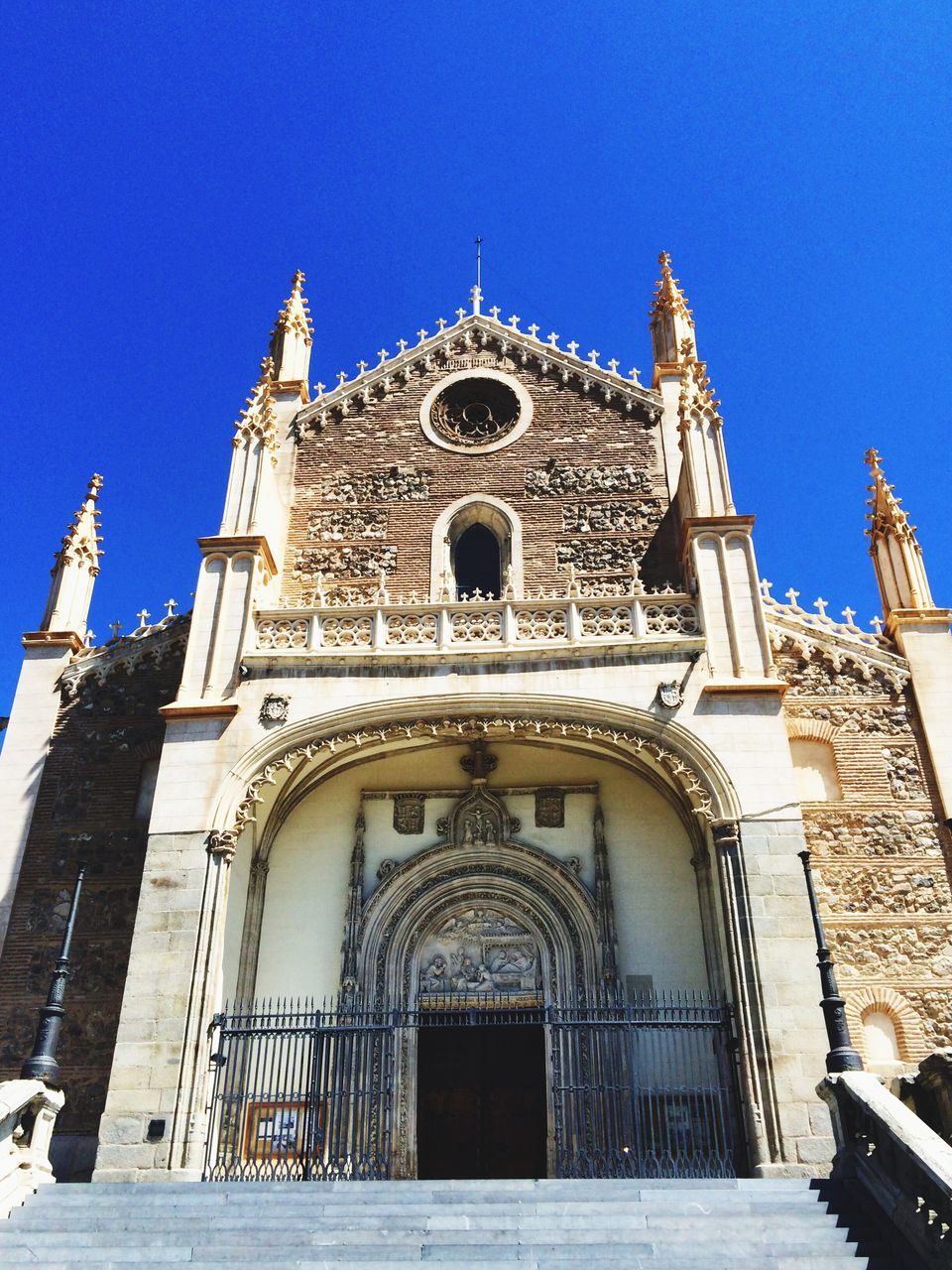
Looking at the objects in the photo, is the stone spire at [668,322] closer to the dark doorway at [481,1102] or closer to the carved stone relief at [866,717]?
the carved stone relief at [866,717]

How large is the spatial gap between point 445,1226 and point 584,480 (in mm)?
12587

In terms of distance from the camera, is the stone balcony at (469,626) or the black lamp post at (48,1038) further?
the stone balcony at (469,626)

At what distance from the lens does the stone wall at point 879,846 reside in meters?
13.9

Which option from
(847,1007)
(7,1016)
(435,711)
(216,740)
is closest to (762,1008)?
(847,1007)

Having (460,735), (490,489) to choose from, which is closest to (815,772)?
(460,735)

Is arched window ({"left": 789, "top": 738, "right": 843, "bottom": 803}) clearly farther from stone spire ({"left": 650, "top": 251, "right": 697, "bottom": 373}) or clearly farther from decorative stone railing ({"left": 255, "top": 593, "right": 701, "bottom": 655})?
stone spire ({"left": 650, "top": 251, "right": 697, "bottom": 373})

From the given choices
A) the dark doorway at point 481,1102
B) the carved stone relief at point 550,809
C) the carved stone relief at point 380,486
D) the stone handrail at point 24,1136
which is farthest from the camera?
the carved stone relief at point 380,486

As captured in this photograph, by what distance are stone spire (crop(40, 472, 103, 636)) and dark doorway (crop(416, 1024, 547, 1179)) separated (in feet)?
29.6

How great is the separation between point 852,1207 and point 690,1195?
1.42 m

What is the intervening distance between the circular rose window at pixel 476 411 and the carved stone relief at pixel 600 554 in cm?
273

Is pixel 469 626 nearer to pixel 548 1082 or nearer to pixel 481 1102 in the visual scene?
pixel 548 1082

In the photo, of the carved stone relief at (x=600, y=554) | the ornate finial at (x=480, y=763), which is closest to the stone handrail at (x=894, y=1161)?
the ornate finial at (x=480, y=763)

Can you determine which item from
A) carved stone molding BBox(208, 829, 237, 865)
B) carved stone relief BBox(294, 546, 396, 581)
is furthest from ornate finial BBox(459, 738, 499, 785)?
carved stone molding BBox(208, 829, 237, 865)

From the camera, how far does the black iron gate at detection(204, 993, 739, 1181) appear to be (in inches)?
480
